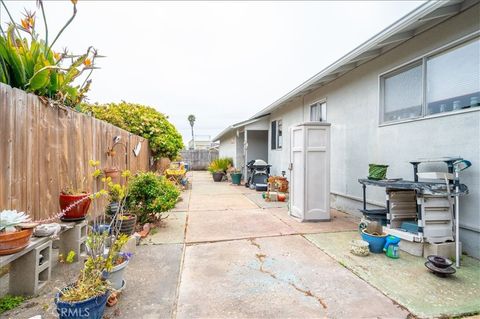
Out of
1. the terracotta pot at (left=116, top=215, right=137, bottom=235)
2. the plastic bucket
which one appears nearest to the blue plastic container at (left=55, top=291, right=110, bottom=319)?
the terracotta pot at (left=116, top=215, right=137, bottom=235)

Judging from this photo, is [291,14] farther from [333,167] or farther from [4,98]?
[4,98]

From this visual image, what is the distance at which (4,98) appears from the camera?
2.14m

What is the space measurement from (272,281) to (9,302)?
2.40 m

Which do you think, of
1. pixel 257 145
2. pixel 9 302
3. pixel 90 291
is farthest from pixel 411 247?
pixel 257 145

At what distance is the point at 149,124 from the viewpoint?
338 inches

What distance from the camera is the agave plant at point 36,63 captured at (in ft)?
7.95

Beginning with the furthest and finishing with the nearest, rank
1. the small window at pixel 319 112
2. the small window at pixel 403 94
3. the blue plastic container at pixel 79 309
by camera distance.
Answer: the small window at pixel 319 112
the small window at pixel 403 94
the blue plastic container at pixel 79 309

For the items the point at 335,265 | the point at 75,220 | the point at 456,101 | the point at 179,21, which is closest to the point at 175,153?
the point at 179,21

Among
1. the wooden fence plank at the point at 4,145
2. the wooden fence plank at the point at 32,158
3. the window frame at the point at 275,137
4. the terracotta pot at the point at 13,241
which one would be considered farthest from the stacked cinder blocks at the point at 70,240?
the window frame at the point at 275,137

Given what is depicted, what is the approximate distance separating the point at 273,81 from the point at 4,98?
15.4 m

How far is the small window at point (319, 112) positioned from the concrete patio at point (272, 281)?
372 centimetres

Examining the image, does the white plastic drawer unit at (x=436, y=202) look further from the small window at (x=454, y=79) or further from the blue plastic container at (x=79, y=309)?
the blue plastic container at (x=79, y=309)

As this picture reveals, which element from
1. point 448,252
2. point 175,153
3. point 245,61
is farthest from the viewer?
point 245,61

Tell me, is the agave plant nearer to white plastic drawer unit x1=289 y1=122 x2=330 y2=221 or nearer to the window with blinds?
white plastic drawer unit x1=289 y1=122 x2=330 y2=221
